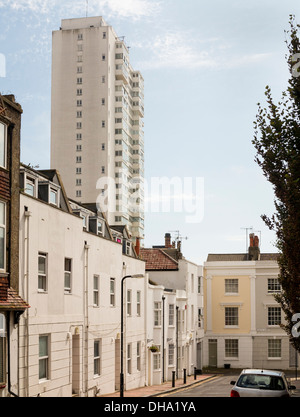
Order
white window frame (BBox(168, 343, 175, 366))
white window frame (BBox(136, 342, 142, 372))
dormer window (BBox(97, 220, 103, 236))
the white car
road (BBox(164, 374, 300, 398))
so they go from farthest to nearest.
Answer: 1. white window frame (BBox(168, 343, 175, 366))
2. white window frame (BBox(136, 342, 142, 372))
3. dormer window (BBox(97, 220, 103, 236))
4. road (BBox(164, 374, 300, 398))
5. the white car

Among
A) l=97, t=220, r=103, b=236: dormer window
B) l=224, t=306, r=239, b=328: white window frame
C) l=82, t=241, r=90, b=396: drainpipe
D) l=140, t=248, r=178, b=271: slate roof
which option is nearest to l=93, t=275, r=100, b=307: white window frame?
l=82, t=241, r=90, b=396: drainpipe

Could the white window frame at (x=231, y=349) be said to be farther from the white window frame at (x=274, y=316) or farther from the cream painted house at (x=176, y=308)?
the white window frame at (x=274, y=316)

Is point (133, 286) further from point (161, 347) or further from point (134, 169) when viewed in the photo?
point (134, 169)

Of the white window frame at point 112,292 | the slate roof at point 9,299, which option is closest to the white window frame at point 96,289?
the white window frame at point 112,292

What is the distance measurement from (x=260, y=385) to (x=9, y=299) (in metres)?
8.56

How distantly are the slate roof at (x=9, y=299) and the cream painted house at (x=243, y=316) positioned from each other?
150ft

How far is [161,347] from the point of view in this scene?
45812mm

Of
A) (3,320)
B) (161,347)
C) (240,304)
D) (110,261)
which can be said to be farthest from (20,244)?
(240,304)

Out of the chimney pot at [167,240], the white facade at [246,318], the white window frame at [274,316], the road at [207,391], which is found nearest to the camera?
the road at [207,391]

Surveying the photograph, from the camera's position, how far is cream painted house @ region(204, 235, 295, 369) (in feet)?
209

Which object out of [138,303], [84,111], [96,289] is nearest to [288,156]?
[96,289]

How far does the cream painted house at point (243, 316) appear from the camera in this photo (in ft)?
209

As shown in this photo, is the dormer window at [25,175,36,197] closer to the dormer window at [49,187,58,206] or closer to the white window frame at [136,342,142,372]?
the dormer window at [49,187,58,206]

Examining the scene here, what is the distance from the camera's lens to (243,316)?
64.7m
